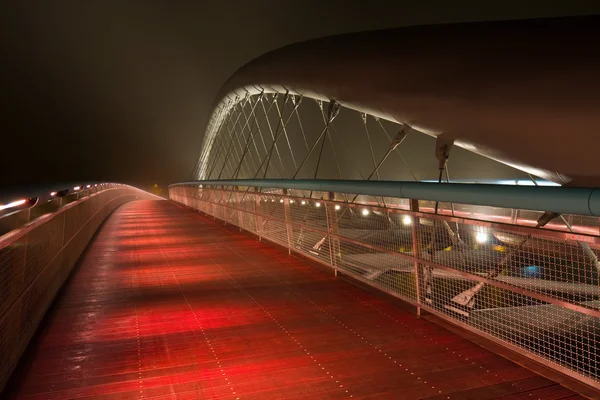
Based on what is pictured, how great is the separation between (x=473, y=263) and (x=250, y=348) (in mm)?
2009

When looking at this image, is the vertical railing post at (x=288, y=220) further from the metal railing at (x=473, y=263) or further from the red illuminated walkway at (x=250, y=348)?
the red illuminated walkway at (x=250, y=348)

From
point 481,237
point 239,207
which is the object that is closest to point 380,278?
point 481,237

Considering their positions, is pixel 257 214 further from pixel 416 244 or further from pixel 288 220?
pixel 416 244

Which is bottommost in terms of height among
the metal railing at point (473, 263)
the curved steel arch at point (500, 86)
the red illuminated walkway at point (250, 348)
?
the red illuminated walkway at point (250, 348)

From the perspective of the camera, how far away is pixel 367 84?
1012 centimetres

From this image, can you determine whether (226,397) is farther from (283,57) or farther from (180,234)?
(283,57)

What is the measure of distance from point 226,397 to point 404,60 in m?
6.78

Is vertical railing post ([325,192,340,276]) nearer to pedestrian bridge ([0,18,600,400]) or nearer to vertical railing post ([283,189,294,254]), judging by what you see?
pedestrian bridge ([0,18,600,400])

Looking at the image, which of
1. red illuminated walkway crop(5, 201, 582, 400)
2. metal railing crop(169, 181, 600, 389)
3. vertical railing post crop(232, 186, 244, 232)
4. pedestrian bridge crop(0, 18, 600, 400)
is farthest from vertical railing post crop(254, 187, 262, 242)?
red illuminated walkway crop(5, 201, 582, 400)

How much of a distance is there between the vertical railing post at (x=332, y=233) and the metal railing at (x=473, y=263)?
0.01 meters

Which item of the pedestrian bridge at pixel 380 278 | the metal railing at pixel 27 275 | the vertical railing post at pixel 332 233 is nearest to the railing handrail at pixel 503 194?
the pedestrian bridge at pixel 380 278

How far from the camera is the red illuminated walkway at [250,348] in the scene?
385 cm

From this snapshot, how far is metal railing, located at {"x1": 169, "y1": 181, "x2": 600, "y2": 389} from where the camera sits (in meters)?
3.71

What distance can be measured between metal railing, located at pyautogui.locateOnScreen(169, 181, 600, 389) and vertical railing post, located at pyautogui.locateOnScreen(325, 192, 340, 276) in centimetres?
1
